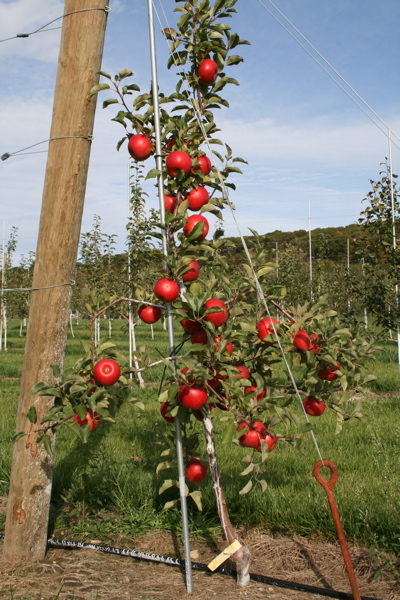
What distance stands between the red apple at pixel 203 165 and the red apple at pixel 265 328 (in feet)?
2.64

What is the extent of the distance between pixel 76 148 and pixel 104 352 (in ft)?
3.51

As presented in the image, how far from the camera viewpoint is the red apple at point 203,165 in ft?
7.99

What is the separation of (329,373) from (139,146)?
4.50 ft

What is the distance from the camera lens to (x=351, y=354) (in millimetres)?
2207

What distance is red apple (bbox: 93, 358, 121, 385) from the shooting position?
202cm

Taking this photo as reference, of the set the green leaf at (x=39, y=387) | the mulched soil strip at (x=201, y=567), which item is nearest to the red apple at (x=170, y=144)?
the green leaf at (x=39, y=387)

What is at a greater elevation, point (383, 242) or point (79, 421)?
point (383, 242)

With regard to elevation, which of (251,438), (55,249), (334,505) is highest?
(55,249)

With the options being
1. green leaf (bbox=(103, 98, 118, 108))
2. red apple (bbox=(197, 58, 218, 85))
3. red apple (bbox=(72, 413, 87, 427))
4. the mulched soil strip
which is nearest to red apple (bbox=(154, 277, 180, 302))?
red apple (bbox=(72, 413, 87, 427))

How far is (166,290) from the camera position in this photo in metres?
2.13

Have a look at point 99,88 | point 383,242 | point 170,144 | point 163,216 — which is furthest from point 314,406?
point 383,242

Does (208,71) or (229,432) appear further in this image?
(208,71)

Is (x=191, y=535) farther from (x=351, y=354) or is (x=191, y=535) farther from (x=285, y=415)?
(x=351, y=354)

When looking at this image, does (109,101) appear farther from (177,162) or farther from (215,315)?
(215,315)
